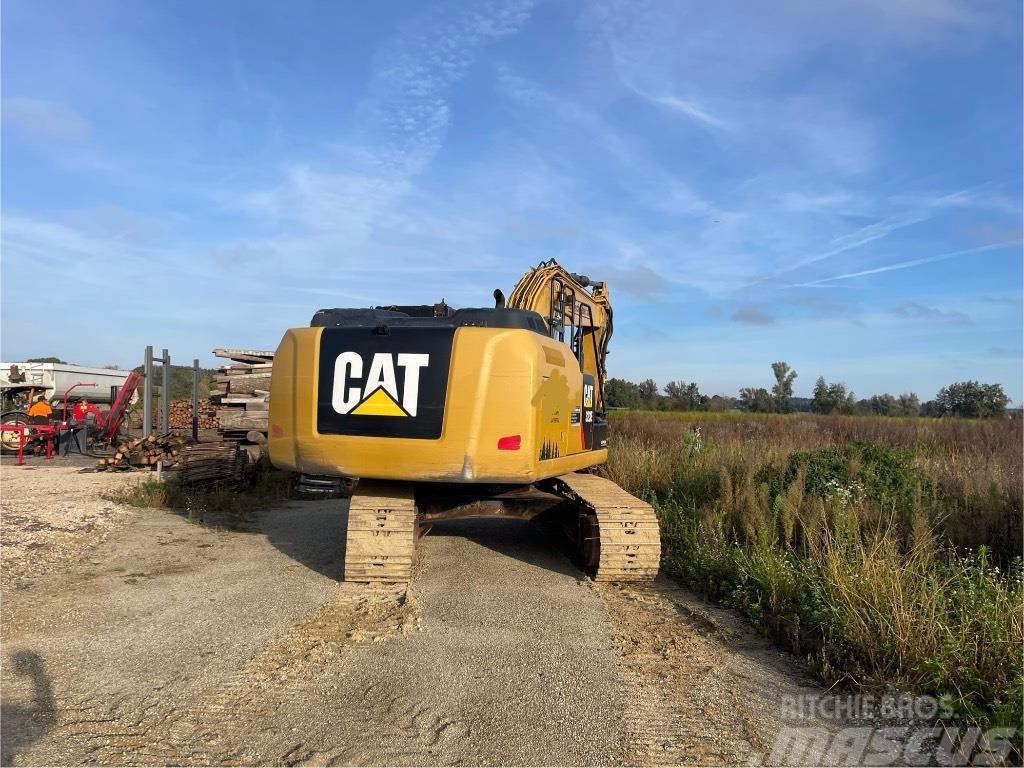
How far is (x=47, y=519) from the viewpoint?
8477mm

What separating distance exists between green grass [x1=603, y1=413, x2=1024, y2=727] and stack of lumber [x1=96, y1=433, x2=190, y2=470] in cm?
873

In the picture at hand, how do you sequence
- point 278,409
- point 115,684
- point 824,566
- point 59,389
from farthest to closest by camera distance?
1. point 59,389
2. point 278,409
3. point 824,566
4. point 115,684

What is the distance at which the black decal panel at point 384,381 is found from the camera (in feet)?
19.0

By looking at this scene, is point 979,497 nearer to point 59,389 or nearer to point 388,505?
point 388,505

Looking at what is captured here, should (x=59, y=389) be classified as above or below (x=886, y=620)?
above

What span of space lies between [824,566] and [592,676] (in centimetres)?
229

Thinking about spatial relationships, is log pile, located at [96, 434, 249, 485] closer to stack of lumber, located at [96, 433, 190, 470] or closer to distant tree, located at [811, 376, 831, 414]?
stack of lumber, located at [96, 433, 190, 470]

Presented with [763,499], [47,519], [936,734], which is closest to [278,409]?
[47,519]

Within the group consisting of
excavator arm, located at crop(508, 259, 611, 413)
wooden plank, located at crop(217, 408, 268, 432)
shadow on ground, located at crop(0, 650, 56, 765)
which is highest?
excavator arm, located at crop(508, 259, 611, 413)

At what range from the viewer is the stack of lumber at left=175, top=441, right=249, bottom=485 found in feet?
35.1

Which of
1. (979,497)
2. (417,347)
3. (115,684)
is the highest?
(417,347)

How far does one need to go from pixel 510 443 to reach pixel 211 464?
22.9 feet

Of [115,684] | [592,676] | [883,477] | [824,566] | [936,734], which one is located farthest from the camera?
[883,477]

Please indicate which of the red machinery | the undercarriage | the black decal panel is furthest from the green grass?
the red machinery
